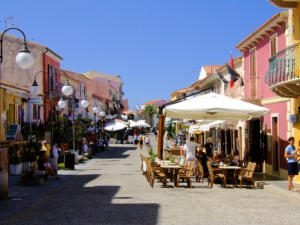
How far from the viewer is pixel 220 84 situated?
34438 millimetres

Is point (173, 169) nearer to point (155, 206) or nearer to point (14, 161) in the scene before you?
point (155, 206)

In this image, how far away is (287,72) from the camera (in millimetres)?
14781

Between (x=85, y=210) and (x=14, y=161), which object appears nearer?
(x=85, y=210)

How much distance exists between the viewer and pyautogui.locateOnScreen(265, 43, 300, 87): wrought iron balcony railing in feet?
48.1

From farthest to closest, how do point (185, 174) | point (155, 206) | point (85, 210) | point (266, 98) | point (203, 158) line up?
point (266, 98) < point (203, 158) < point (185, 174) < point (155, 206) < point (85, 210)

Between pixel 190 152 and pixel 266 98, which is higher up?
pixel 266 98

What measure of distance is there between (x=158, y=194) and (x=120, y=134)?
48824 mm

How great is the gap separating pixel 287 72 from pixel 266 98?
5.73 meters

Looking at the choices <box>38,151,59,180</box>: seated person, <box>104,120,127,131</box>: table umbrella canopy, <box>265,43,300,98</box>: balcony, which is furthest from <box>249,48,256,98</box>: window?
<box>104,120,127,131</box>: table umbrella canopy

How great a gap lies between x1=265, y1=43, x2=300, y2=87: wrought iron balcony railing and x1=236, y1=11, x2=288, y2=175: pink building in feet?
8.29

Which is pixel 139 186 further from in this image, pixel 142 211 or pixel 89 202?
pixel 142 211

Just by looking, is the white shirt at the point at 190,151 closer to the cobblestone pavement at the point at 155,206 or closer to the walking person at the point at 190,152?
the walking person at the point at 190,152

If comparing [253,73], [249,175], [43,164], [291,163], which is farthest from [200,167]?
[253,73]

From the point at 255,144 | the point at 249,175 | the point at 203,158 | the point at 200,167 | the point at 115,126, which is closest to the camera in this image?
the point at 249,175
